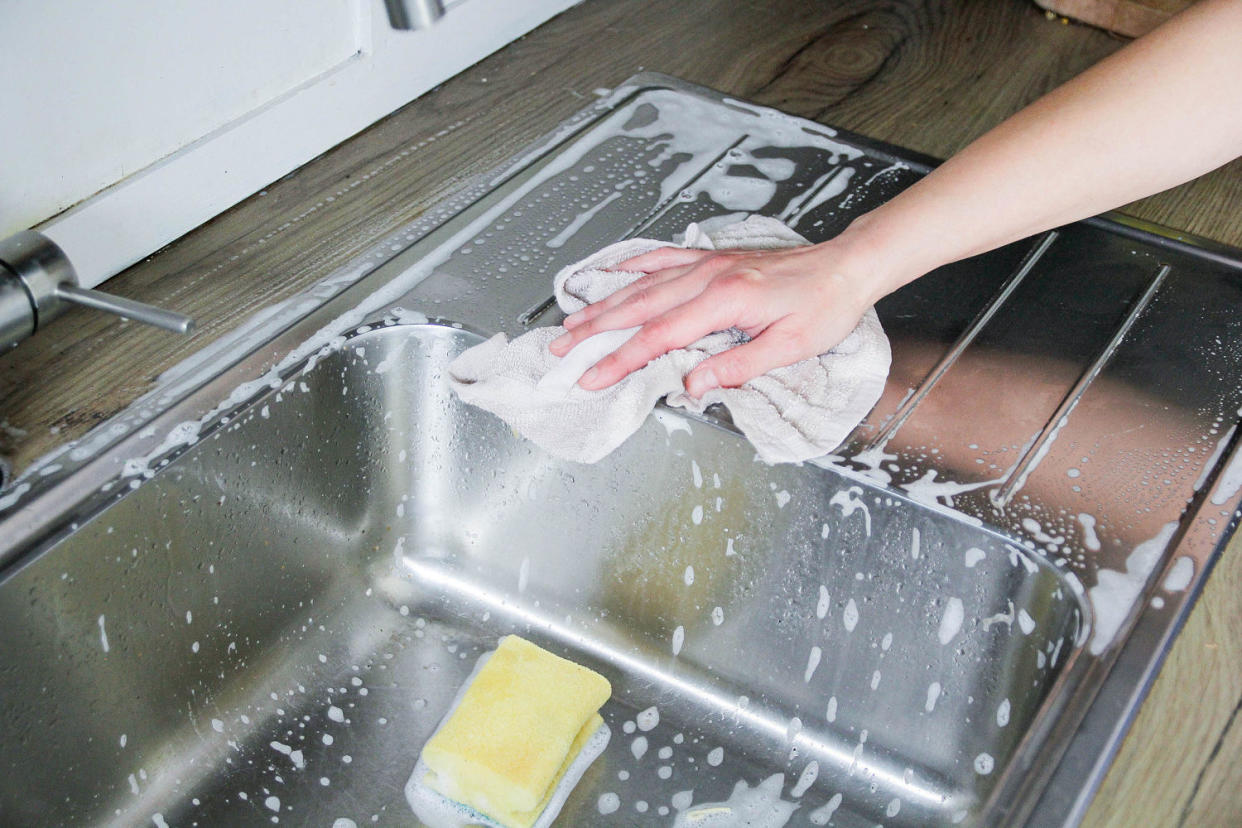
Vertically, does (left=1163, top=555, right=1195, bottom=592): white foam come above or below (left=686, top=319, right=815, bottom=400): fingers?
below

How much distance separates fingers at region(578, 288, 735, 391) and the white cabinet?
334 millimetres

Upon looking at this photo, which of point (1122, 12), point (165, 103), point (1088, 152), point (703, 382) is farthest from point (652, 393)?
point (1122, 12)

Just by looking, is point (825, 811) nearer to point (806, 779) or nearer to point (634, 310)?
point (806, 779)

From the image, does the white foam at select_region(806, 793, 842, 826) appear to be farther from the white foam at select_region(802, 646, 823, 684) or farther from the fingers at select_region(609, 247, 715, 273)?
the fingers at select_region(609, 247, 715, 273)

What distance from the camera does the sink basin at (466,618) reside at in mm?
740

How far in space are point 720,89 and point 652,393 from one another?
0.54m

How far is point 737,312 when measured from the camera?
2.66ft

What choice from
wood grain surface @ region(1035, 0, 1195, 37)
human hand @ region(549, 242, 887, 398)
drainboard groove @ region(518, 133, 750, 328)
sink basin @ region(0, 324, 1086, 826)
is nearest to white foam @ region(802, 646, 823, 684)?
sink basin @ region(0, 324, 1086, 826)

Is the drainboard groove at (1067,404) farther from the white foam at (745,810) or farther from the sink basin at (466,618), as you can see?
the white foam at (745,810)

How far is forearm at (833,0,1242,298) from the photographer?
2.64ft

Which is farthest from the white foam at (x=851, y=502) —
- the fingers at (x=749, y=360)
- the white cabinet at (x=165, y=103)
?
the white cabinet at (x=165, y=103)

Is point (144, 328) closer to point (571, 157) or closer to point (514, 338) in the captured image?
point (514, 338)

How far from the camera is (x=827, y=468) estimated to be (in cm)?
78

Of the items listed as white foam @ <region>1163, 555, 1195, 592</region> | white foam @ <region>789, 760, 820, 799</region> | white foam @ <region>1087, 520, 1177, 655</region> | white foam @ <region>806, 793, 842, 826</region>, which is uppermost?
white foam @ <region>1087, 520, 1177, 655</region>
